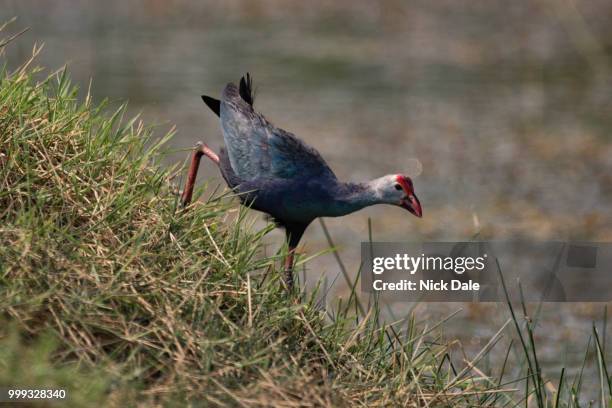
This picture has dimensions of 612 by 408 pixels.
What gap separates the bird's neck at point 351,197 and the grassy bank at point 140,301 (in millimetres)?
266

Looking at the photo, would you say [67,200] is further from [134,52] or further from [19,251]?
[134,52]

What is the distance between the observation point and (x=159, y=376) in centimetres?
214

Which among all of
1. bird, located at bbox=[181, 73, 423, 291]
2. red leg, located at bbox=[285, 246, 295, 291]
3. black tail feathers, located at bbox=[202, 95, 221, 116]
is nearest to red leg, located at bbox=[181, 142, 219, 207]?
bird, located at bbox=[181, 73, 423, 291]

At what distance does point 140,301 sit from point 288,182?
0.81 metres

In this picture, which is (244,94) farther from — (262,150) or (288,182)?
(288,182)

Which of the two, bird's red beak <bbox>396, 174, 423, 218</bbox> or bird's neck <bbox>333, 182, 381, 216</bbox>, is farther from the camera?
bird's red beak <bbox>396, 174, 423, 218</bbox>

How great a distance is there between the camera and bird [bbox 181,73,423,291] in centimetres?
291

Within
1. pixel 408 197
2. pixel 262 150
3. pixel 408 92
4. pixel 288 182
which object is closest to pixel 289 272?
pixel 288 182

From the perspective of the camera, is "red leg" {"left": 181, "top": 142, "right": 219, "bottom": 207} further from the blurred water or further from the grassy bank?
the blurred water

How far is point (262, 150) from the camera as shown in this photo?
2969 mm

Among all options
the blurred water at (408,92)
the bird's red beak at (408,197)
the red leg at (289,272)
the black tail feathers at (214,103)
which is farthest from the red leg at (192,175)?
the blurred water at (408,92)

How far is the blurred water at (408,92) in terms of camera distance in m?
6.83

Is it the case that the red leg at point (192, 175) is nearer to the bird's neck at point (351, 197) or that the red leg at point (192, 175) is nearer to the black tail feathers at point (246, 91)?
the black tail feathers at point (246, 91)

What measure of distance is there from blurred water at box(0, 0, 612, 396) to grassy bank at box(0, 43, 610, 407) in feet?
6.07
